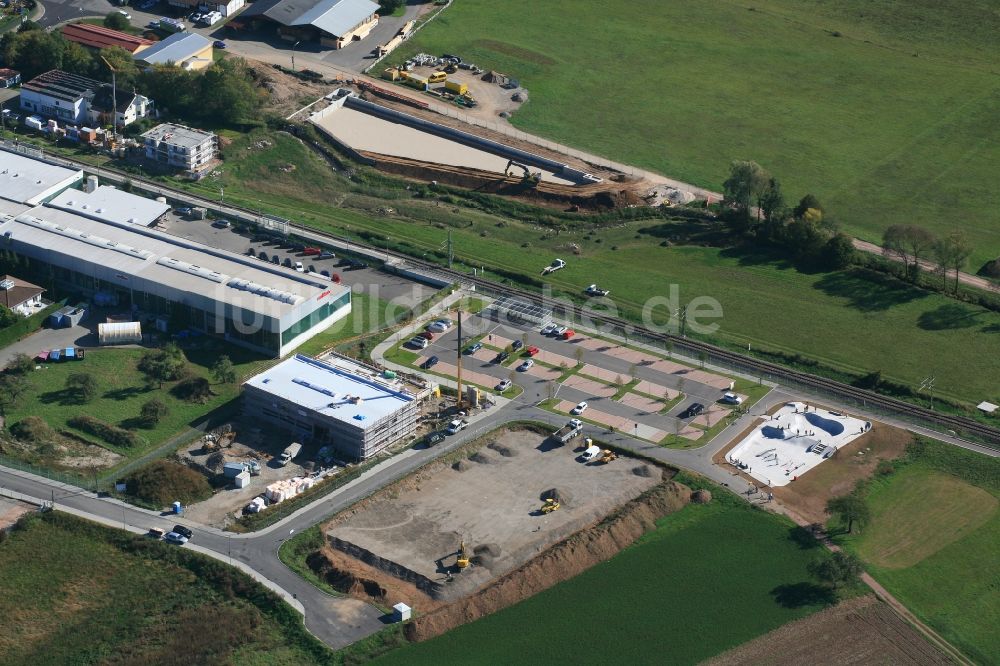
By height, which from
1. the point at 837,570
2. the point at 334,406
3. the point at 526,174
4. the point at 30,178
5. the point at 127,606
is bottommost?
the point at 127,606

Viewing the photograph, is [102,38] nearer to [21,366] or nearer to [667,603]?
[21,366]

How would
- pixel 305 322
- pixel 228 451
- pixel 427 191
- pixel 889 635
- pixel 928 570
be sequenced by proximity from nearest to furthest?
pixel 889 635
pixel 928 570
pixel 228 451
pixel 305 322
pixel 427 191

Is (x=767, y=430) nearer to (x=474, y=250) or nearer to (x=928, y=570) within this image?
(x=928, y=570)

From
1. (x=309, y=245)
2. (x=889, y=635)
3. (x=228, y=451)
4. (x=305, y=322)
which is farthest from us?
(x=309, y=245)

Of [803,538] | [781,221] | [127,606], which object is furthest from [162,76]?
[803,538]

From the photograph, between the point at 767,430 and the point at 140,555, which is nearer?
the point at 140,555

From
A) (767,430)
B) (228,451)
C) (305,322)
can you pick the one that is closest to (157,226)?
(305,322)

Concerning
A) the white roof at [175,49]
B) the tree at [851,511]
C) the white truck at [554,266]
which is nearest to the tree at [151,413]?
the white truck at [554,266]

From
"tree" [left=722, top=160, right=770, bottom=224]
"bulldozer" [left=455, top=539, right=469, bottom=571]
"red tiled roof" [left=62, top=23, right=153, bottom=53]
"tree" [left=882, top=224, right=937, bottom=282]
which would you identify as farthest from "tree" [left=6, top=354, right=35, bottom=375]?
"tree" [left=882, top=224, right=937, bottom=282]
